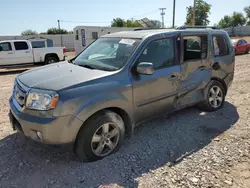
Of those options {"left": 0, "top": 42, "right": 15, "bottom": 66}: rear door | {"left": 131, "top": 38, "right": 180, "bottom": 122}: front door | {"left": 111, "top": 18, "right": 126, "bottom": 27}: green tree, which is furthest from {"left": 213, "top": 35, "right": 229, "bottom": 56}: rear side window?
{"left": 111, "top": 18, "right": 126, "bottom": 27}: green tree

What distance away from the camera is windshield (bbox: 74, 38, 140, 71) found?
360cm

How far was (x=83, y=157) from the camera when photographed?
126 inches

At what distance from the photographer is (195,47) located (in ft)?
15.3

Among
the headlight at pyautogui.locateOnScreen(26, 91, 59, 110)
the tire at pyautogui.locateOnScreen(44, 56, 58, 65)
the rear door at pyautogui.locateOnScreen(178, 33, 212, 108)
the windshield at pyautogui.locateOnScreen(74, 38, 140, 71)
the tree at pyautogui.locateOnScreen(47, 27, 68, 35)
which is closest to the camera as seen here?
the headlight at pyautogui.locateOnScreen(26, 91, 59, 110)

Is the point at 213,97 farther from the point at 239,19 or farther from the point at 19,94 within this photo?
the point at 239,19

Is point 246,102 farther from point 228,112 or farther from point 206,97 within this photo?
point 206,97

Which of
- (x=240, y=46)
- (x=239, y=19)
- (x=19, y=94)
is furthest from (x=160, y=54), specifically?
(x=239, y=19)

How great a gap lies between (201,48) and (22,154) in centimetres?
366

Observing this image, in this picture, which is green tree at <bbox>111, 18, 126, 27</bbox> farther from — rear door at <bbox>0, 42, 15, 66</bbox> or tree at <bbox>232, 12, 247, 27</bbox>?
rear door at <bbox>0, 42, 15, 66</bbox>

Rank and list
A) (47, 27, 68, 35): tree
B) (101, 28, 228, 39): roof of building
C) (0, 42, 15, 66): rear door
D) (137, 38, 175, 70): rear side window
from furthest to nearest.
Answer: (47, 27, 68, 35): tree < (0, 42, 15, 66): rear door < (101, 28, 228, 39): roof of building < (137, 38, 175, 70): rear side window

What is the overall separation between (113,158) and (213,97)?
9.16 feet

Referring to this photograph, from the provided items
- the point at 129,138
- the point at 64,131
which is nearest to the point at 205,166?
the point at 129,138

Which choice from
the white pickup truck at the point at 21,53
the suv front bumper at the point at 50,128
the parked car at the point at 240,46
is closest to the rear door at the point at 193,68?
the suv front bumper at the point at 50,128

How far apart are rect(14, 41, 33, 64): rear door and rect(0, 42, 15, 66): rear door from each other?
0.82ft
